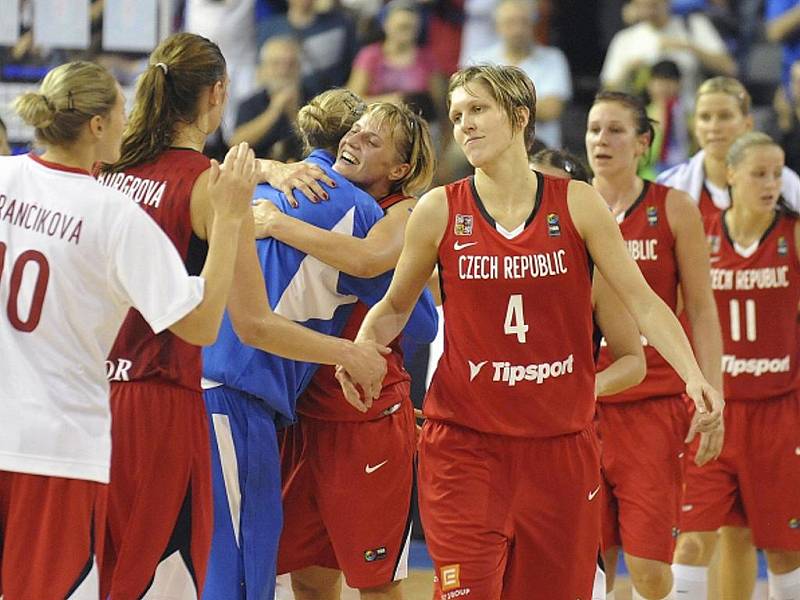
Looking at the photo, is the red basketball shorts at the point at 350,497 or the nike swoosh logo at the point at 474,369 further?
the red basketball shorts at the point at 350,497

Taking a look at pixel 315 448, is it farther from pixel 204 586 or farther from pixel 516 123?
pixel 516 123

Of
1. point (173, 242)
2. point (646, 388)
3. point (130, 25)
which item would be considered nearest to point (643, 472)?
point (646, 388)

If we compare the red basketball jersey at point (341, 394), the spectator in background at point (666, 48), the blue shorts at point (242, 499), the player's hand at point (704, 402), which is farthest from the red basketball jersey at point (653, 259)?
the spectator in background at point (666, 48)

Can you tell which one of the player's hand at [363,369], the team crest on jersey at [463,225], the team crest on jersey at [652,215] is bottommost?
the player's hand at [363,369]

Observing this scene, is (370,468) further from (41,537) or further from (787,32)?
(787,32)

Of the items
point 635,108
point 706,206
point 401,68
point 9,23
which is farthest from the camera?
point 401,68

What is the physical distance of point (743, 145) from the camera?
6.62 metres

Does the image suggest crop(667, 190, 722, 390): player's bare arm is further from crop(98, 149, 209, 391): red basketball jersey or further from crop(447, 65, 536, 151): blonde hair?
crop(98, 149, 209, 391): red basketball jersey

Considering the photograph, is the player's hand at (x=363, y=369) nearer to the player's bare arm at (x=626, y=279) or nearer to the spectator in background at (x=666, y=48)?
the player's bare arm at (x=626, y=279)

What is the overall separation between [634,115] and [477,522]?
7.43ft

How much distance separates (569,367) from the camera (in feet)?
14.4

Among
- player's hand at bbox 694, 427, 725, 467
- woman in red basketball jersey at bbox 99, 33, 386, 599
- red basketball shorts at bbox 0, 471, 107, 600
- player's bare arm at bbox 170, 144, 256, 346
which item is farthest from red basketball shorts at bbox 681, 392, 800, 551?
red basketball shorts at bbox 0, 471, 107, 600

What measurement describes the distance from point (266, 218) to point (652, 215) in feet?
6.00

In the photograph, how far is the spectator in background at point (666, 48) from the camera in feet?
32.9
